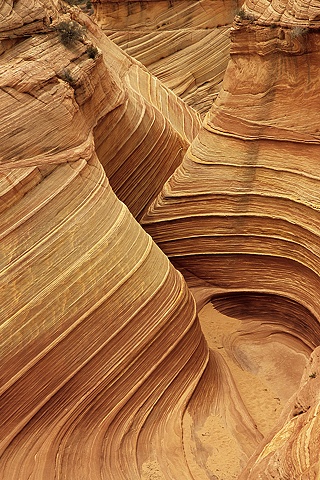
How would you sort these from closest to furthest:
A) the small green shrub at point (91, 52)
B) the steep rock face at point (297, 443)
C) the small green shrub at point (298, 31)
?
the steep rock face at point (297, 443), the small green shrub at point (298, 31), the small green shrub at point (91, 52)

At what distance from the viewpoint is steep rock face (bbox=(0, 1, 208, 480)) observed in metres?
6.77

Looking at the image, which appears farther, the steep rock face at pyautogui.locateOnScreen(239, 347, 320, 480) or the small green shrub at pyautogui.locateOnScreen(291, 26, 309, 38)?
the small green shrub at pyautogui.locateOnScreen(291, 26, 309, 38)

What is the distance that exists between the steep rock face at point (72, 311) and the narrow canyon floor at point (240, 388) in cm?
35

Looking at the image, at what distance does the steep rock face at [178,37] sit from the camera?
1764cm

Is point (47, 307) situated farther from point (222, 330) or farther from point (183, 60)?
point (183, 60)

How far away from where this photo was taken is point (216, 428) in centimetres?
765

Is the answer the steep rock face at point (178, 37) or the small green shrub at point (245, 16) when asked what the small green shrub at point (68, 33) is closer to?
the small green shrub at point (245, 16)

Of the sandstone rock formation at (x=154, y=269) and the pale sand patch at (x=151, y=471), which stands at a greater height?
the sandstone rock formation at (x=154, y=269)

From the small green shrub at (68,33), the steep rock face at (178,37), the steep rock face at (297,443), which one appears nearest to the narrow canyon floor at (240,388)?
the steep rock face at (297,443)

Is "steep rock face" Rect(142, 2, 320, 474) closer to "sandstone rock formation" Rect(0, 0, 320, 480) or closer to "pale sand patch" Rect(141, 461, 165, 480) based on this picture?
"sandstone rock formation" Rect(0, 0, 320, 480)

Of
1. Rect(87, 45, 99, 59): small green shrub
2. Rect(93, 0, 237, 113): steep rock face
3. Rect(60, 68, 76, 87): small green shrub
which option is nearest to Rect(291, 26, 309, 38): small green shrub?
Rect(87, 45, 99, 59): small green shrub

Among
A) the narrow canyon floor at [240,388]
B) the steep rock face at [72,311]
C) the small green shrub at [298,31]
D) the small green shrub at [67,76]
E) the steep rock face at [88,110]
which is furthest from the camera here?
the small green shrub at [67,76]

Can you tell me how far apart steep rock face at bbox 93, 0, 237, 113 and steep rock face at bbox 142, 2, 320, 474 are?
8525 millimetres

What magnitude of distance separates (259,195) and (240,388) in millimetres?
2791
